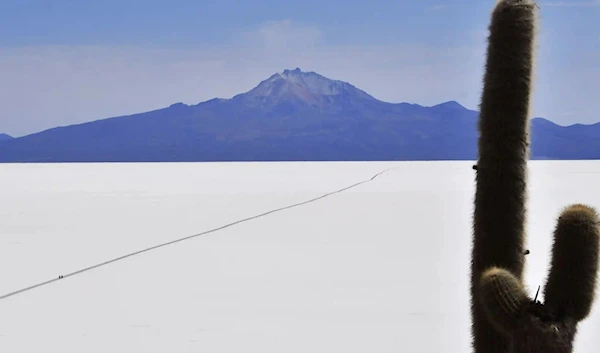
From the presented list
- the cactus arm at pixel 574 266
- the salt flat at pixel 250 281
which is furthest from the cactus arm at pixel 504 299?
the salt flat at pixel 250 281

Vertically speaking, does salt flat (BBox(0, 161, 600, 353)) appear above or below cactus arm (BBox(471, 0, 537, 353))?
below

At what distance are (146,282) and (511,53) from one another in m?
4.17

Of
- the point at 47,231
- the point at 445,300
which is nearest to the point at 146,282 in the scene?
the point at 445,300

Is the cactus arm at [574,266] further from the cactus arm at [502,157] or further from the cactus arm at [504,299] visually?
the cactus arm at [502,157]

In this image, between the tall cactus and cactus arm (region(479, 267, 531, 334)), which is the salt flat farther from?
cactus arm (region(479, 267, 531, 334))

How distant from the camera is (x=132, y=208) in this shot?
16109 mm

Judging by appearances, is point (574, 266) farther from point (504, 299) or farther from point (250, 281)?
point (250, 281)

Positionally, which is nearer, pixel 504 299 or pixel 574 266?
pixel 504 299

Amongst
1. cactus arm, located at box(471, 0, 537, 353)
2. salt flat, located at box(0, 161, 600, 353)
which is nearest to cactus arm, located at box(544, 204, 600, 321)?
cactus arm, located at box(471, 0, 537, 353)

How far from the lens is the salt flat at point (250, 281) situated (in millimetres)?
4980

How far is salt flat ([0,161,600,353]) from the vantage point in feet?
16.3

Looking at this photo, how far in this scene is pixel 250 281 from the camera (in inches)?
276

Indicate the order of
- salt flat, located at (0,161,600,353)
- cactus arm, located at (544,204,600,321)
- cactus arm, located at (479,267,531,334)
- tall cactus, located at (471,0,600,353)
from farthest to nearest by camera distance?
salt flat, located at (0,161,600,353) → tall cactus, located at (471,0,600,353) → cactus arm, located at (544,204,600,321) → cactus arm, located at (479,267,531,334)

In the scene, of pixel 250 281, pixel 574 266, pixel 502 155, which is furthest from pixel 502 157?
pixel 250 281
